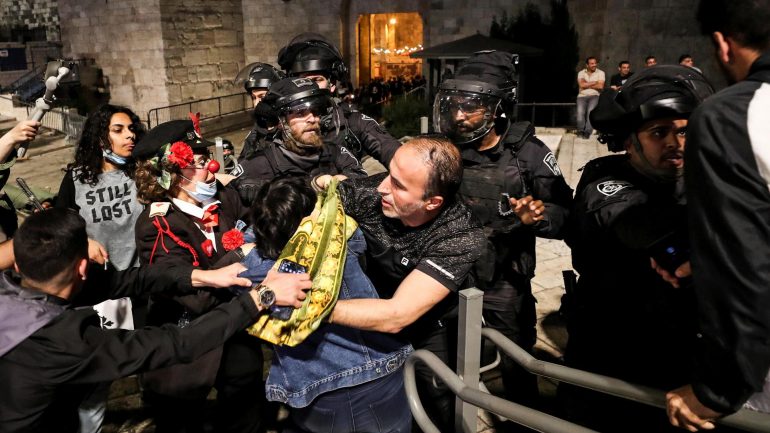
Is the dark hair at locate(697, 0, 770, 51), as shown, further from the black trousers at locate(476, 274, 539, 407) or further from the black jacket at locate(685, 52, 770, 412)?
the black trousers at locate(476, 274, 539, 407)

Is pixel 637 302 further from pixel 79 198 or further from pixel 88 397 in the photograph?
pixel 79 198

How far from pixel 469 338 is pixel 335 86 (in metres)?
3.46

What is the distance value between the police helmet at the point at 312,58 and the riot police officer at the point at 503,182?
5.65ft

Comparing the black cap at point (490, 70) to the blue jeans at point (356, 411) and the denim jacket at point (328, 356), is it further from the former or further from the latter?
the blue jeans at point (356, 411)

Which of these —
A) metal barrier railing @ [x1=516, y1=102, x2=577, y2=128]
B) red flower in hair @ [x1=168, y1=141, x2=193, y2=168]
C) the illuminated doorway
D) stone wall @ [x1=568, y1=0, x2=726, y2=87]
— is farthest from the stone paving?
the illuminated doorway

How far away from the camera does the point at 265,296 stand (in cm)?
198

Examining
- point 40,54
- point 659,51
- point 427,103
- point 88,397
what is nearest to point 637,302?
point 88,397

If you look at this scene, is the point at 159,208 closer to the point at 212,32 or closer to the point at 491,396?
the point at 491,396

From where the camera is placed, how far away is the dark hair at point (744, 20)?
1402 mm

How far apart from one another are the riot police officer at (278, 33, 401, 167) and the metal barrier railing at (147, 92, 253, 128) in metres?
14.4

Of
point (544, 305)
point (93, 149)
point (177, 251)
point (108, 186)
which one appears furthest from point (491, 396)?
point (544, 305)

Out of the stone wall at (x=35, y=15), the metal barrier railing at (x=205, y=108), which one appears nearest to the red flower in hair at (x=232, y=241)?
the metal barrier railing at (x=205, y=108)

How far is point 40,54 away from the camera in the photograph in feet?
76.2

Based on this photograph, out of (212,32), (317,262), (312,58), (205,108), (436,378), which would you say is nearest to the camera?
(317,262)
